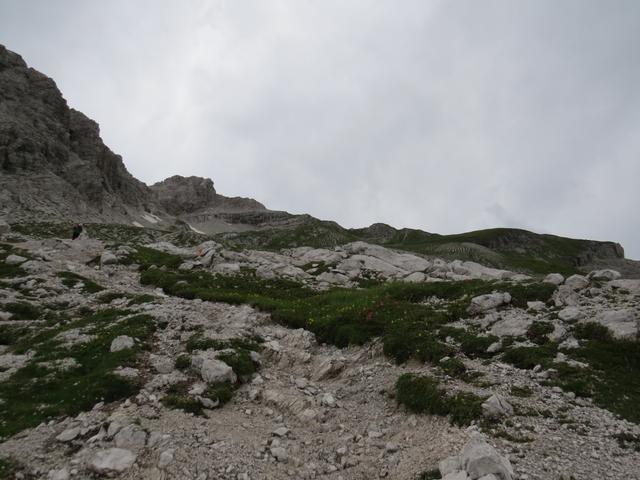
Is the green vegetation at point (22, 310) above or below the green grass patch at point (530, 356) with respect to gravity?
below

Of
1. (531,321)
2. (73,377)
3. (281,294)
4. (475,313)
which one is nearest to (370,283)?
(281,294)

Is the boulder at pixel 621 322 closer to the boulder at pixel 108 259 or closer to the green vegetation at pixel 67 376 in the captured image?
the green vegetation at pixel 67 376

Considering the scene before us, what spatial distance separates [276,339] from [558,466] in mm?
14318

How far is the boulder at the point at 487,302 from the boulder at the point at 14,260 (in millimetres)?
34418

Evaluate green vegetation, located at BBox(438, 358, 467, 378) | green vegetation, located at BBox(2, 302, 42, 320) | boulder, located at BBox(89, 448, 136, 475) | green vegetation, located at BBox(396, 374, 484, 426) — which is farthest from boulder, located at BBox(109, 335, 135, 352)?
green vegetation, located at BBox(438, 358, 467, 378)

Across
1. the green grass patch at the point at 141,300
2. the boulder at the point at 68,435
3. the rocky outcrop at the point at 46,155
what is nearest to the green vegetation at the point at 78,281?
the green grass patch at the point at 141,300

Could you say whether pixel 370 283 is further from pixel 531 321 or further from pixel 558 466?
pixel 558 466

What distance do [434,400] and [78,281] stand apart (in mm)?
28299

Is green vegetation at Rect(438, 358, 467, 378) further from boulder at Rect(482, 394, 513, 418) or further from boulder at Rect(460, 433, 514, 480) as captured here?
boulder at Rect(460, 433, 514, 480)

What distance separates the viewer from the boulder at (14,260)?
34062 millimetres

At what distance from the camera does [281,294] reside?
33.0 metres

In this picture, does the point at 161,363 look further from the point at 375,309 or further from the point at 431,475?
the point at 375,309

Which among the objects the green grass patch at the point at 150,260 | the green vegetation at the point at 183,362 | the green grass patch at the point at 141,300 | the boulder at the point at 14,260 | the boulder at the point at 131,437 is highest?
the green grass patch at the point at 150,260

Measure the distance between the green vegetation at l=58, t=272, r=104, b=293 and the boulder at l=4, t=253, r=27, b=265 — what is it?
4.73 metres
